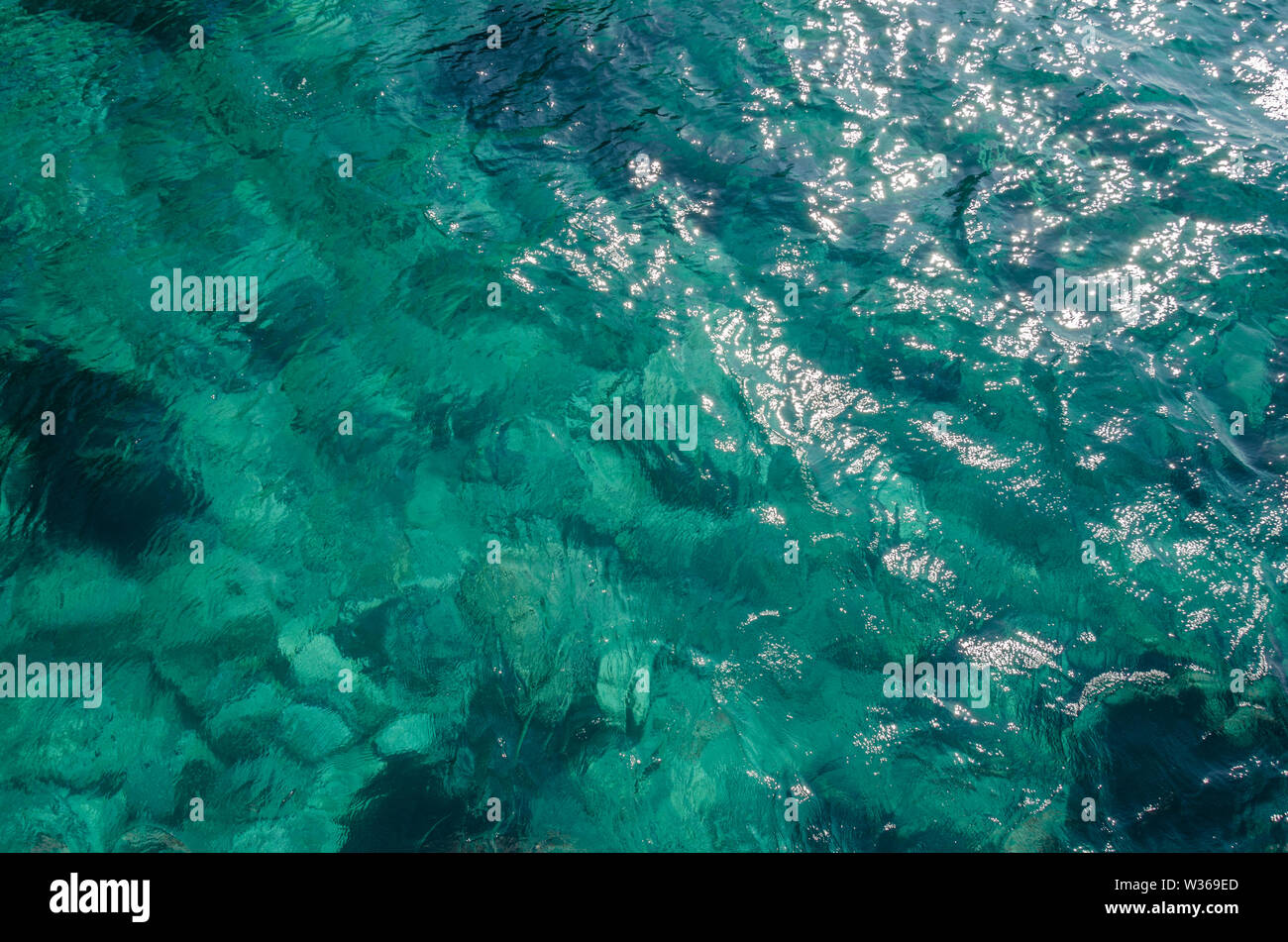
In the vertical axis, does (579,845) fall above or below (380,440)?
below

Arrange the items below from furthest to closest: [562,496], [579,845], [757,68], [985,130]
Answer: [757,68] → [985,130] → [562,496] → [579,845]

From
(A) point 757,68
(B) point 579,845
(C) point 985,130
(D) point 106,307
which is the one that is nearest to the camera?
(B) point 579,845

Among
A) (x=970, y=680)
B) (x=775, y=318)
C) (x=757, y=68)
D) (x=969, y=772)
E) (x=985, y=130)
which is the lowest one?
(x=969, y=772)

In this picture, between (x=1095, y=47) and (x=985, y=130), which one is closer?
(x=985, y=130)

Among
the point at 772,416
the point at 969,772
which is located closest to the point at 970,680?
the point at 969,772

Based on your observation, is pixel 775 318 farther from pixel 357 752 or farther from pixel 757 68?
pixel 357 752

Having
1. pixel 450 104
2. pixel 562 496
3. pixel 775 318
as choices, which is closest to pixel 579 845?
pixel 562 496

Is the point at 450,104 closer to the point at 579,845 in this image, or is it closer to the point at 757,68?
the point at 757,68
